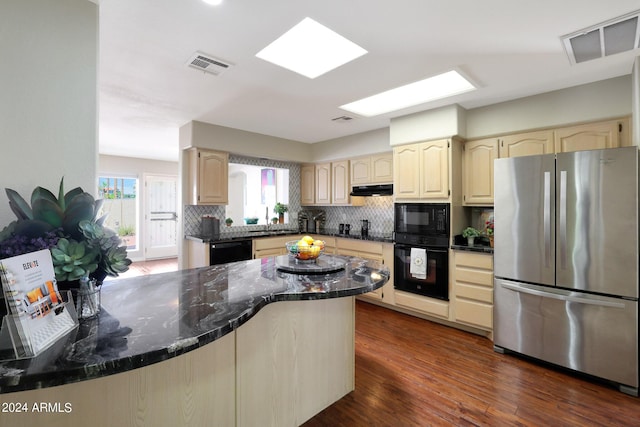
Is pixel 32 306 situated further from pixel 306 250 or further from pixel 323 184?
pixel 323 184

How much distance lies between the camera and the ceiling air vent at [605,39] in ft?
6.10

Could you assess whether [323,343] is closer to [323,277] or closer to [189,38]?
[323,277]

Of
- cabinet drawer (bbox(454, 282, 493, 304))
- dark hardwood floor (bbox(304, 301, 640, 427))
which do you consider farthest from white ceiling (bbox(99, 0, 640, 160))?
dark hardwood floor (bbox(304, 301, 640, 427))

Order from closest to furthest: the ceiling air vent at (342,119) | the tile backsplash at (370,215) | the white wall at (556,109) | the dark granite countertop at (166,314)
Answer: the dark granite countertop at (166,314) → the white wall at (556,109) → the ceiling air vent at (342,119) → the tile backsplash at (370,215)

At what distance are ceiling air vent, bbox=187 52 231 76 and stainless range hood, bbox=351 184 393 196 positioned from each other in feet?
8.53

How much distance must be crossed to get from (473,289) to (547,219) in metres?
1.05

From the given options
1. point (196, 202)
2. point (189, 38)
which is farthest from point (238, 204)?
point (189, 38)

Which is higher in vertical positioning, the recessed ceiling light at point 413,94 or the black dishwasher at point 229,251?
the recessed ceiling light at point 413,94

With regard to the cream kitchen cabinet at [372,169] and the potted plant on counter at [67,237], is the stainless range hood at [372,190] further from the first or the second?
the potted plant on counter at [67,237]

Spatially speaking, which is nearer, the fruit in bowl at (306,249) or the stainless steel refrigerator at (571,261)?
the fruit in bowl at (306,249)

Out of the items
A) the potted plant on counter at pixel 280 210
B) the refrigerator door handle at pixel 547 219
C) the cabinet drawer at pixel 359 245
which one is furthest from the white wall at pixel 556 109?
the potted plant on counter at pixel 280 210

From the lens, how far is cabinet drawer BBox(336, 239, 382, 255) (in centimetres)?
A: 404

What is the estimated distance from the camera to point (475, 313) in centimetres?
313

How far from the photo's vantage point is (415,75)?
260cm
